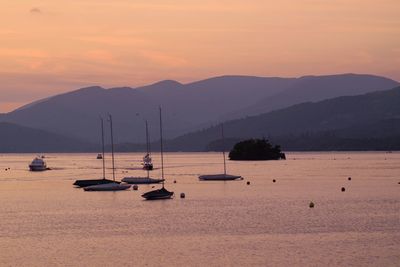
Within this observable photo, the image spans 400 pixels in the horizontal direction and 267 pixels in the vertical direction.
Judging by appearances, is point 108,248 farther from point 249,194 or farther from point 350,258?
point 249,194

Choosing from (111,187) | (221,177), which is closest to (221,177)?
(221,177)

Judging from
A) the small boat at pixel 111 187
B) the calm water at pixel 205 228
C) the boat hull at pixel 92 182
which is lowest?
the calm water at pixel 205 228

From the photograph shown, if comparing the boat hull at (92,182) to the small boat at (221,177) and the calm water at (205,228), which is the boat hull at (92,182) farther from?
the small boat at (221,177)

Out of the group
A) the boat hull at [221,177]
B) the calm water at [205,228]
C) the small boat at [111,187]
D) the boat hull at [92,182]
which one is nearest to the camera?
the calm water at [205,228]

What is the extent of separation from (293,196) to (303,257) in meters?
45.6

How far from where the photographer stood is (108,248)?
162ft

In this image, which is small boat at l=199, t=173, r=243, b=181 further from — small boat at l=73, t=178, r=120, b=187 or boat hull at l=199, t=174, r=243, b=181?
small boat at l=73, t=178, r=120, b=187

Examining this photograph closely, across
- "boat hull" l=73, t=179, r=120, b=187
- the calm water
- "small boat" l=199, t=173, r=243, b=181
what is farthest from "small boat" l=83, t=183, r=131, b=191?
"small boat" l=199, t=173, r=243, b=181

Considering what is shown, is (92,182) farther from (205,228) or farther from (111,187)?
(205,228)

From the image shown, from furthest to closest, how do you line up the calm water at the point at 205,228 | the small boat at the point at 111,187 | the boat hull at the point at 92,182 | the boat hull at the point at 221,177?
the boat hull at the point at 221,177 < the boat hull at the point at 92,182 < the small boat at the point at 111,187 < the calm water at the point at 205,228

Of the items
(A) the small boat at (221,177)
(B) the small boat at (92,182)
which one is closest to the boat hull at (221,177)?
(A) the small boat at (221,177)

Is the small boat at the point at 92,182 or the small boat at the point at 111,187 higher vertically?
the small boat at the point at 92,182

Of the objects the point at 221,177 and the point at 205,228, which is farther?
the point at 221,177

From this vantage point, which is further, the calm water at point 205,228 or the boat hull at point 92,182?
the boat hull at point 92,182
